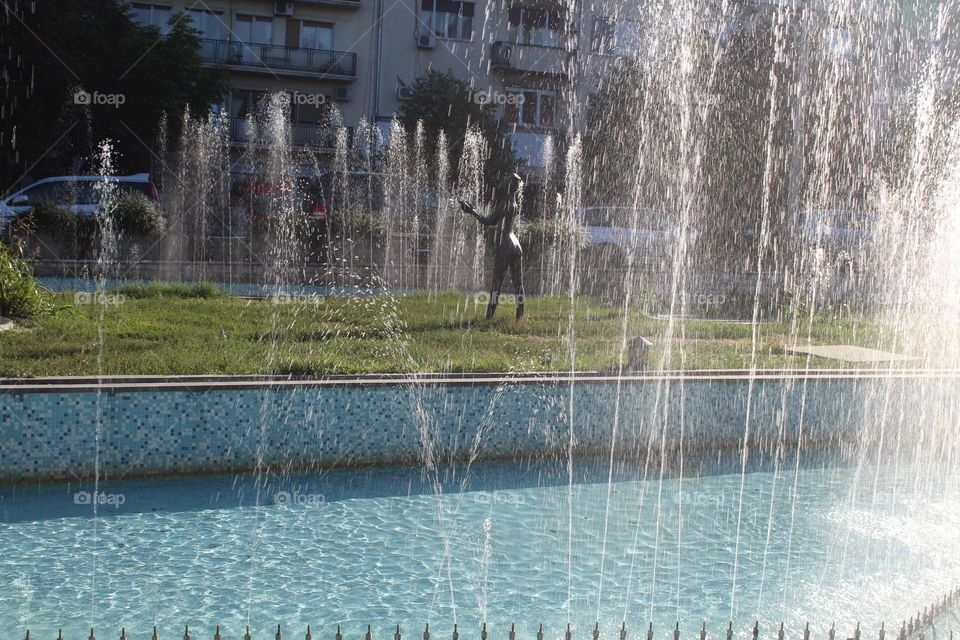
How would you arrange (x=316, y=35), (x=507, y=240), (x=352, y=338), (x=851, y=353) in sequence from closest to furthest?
(x=352, y=338) < (x=507, y=240) < (x=851, y=353) < (x=316, y=35)

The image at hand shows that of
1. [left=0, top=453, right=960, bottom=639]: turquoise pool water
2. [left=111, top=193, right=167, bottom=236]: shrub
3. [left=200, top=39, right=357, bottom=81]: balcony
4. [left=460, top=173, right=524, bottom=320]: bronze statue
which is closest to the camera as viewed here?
[left=0, top=453, right=960, bottom=639]: turquoise pool water

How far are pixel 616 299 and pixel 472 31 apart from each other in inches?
620

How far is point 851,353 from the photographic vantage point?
32.6 ft

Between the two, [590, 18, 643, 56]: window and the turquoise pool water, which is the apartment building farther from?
the turquoise pool water

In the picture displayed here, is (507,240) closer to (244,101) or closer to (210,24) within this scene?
(244,101)

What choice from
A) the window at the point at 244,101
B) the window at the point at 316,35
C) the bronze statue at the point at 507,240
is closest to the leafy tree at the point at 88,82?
the window at the point at 244,101

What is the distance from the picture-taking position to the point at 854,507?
6000 mm

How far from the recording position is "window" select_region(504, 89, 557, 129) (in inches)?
1063

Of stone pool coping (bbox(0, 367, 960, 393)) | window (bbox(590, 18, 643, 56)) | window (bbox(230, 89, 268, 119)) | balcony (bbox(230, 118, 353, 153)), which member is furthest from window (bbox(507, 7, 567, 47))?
stone pool coping (bbox(0, 367, 960, 393))

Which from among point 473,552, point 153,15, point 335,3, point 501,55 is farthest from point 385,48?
point 473,552

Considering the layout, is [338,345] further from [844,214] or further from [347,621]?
[844,214]

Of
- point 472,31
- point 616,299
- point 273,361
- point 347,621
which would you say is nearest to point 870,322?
point 616,299

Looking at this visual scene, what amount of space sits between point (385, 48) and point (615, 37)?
6.36 meters

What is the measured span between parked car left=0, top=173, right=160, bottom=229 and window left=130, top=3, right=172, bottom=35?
963 centimetres
